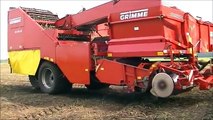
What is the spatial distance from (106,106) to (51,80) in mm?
2914

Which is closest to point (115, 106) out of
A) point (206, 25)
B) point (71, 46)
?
point (71, 46)

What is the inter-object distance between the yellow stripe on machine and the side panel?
3.65 feet

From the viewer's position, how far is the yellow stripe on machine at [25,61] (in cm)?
1096

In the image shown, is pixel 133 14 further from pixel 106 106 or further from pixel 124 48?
pixel 106 106

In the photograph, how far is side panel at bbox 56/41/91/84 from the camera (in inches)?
365

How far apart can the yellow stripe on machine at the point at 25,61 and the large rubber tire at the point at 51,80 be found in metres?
0.32

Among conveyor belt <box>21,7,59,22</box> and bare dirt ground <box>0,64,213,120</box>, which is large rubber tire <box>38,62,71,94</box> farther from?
conveyor belt <box>21,7,59,22</box>

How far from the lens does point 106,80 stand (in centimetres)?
891

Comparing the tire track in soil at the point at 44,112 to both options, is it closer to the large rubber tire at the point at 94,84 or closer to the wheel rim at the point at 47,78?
the large rubber tire at the point at 94,84

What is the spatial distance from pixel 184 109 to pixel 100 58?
272cm

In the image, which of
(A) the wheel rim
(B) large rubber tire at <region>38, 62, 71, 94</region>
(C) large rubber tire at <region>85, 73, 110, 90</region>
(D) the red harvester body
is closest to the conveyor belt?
(D) the red harvester body

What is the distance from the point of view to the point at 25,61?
1135 cm

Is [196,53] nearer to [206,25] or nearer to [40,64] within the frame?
[206,25]

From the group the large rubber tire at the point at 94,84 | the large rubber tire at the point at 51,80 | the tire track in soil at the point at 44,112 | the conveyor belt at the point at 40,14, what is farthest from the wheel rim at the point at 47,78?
the tire track in soil at the point at 44,112
